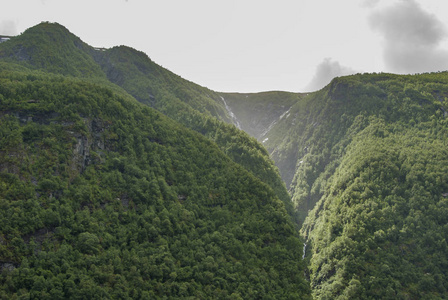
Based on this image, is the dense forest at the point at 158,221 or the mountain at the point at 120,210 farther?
the dense forest at the point at 158,221

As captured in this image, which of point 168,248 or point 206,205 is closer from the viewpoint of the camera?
point 168,248

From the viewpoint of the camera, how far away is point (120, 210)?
141m

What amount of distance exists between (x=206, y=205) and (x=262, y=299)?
47.3 metres

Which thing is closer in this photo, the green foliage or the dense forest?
the green foliage

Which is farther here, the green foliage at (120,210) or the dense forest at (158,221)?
the dense forest at (158,221)

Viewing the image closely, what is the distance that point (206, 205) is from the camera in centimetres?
16600

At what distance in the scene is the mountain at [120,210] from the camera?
111375mm

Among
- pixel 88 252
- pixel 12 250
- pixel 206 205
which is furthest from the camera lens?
pixel 206 205

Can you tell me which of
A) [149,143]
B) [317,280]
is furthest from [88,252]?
[317,280]

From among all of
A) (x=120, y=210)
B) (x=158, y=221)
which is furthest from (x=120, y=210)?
(x=158, y=221)

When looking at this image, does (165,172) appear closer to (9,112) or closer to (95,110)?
(95,110)

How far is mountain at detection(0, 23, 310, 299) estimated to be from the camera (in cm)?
11138

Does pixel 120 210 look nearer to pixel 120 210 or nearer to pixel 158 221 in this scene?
pixel 120 210

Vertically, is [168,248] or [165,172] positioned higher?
[165,172]
